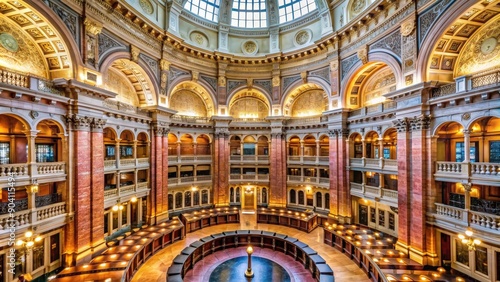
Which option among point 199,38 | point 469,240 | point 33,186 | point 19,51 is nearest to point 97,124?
point 33,186

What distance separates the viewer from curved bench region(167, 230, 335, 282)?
36.9 ft

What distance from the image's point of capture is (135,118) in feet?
56.6

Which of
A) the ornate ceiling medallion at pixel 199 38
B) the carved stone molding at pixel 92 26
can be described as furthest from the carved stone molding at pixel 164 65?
the carved stone molding at pixel 92 26

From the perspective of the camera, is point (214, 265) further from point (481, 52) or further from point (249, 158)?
point (481, 52)

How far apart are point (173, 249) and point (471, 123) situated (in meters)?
17.5

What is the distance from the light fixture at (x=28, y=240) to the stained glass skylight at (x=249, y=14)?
858 inches

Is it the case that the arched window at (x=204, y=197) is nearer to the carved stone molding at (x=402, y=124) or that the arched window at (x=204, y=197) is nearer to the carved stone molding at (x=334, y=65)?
the carved stone molding at (x=334, y=65)

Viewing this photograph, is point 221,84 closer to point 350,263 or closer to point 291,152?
point 291,152

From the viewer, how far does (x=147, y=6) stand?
1745 cm

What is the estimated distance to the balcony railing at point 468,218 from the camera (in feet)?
33.5

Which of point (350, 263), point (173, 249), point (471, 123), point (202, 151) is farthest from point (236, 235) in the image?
point (471, 123)

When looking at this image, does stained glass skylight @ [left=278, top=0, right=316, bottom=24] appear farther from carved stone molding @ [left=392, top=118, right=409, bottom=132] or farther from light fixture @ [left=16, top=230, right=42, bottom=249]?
light fixture @ [left=16, top=230, right=42, bottom=249]

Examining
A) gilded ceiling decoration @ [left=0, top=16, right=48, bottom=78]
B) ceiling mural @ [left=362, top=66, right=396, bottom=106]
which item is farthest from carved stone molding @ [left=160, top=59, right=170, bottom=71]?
ceiling mural @ [left=362, top=66, right=396, bottom=106]

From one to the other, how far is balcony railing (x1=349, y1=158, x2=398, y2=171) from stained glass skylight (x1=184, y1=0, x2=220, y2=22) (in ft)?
59.1
